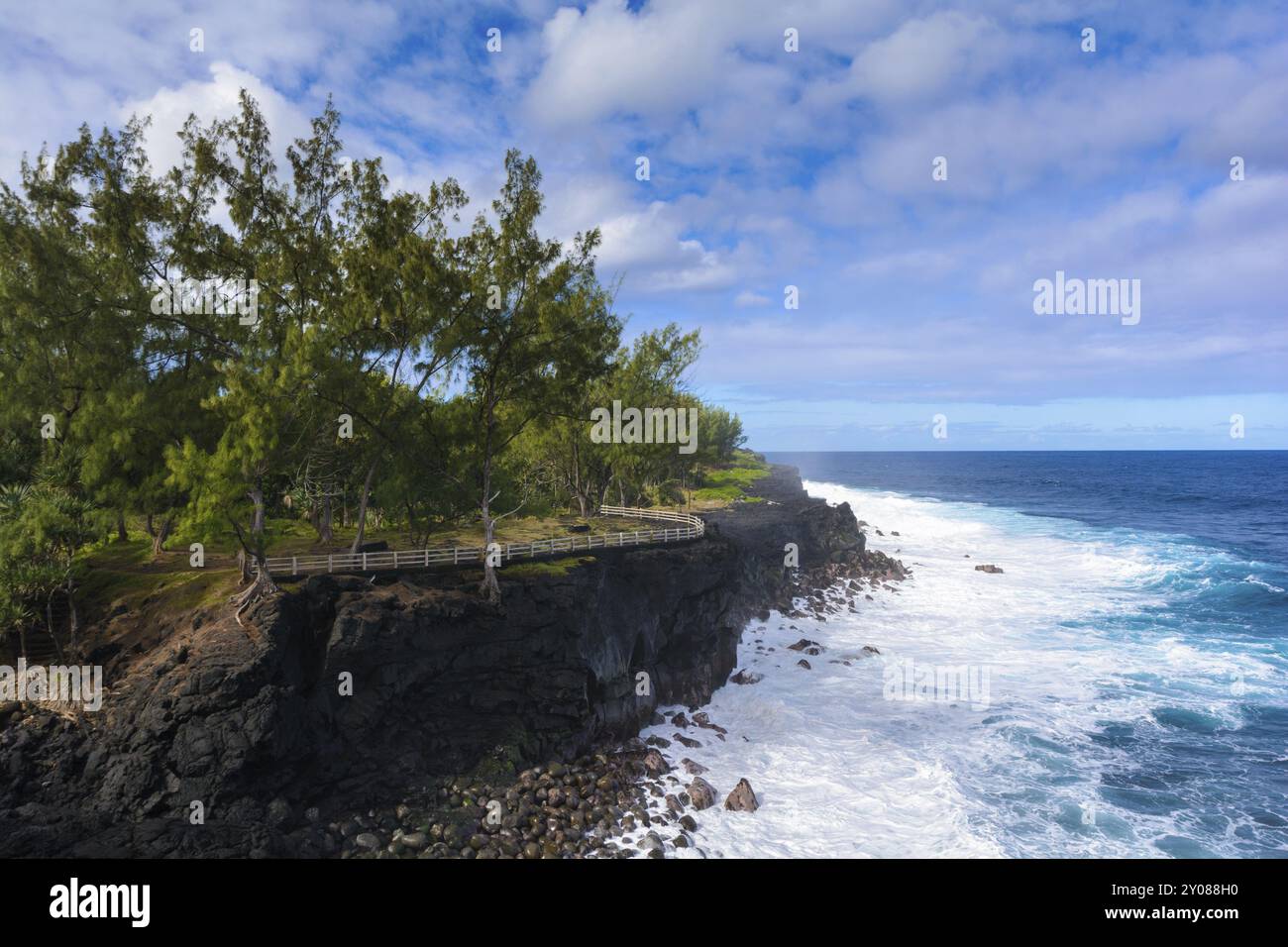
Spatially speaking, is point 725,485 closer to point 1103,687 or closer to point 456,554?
point 1103,687

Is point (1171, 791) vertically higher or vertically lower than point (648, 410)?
lower

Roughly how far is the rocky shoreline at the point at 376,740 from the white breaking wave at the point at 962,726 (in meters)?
2.76

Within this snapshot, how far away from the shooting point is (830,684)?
36250 mm

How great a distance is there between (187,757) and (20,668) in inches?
342

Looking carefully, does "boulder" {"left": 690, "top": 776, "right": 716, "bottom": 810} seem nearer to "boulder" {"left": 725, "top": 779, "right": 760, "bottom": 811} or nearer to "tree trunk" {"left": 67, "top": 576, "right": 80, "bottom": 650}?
"boulder" {"left": 725, "top": 779, "right": 760, "bottom": 811}

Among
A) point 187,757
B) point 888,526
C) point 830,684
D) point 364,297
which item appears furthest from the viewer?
point 888,526

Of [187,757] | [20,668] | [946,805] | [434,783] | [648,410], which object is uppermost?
[648,410]

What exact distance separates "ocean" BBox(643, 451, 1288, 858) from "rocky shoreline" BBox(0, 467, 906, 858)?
3783 millimetres

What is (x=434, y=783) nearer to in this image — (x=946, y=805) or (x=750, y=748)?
(x=750, y=748)

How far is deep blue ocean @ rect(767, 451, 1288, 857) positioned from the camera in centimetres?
2320

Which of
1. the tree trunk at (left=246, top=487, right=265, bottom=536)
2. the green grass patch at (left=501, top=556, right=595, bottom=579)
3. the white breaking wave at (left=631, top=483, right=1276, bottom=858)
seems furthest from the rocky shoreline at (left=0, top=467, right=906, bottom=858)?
the white breaking wave at (left=631, top=483, right=1276, bottom=858)

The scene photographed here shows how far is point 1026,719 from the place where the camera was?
31.4 m

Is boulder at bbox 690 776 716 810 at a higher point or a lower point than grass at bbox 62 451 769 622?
lower

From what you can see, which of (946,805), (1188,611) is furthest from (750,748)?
(1188,611)
